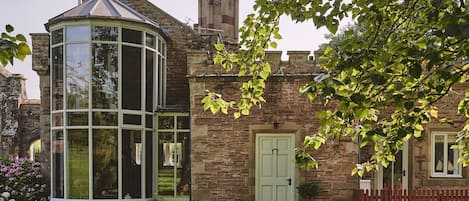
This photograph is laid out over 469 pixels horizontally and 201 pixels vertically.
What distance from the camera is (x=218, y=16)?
18.3 meters

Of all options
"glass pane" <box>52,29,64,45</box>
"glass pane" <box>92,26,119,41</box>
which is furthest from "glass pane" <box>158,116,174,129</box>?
"glass pane" <box>52,29,64,45</box>

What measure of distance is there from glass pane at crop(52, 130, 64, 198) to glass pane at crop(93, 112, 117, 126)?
3.52ft

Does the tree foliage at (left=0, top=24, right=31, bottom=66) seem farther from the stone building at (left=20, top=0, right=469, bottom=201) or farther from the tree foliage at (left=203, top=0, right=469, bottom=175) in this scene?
the stone building at (left=20, top=0, right=469, bottom=201)

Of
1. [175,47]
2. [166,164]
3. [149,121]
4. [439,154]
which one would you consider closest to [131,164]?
[166,164]

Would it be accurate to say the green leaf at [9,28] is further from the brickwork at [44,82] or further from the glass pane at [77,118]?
the brickwork at [44,82]

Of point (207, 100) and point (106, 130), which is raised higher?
point (207, 100)

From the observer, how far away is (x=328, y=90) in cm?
248

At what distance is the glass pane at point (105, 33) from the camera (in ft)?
36.4

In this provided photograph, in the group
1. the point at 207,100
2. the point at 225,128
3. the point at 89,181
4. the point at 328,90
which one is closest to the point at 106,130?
the point at 89,181

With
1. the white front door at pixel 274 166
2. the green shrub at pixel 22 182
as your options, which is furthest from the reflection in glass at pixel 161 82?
the green shrub at pixel 22 182

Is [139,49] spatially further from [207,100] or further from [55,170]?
[207,100]

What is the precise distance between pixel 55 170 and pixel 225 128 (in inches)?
182

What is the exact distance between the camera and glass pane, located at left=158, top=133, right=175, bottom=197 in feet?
39.7

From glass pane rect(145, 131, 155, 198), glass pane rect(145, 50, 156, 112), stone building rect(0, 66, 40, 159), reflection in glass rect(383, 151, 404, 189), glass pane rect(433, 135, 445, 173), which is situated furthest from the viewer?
stone building rect(0, 66, 40, 159)
